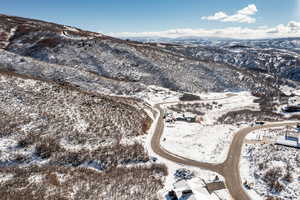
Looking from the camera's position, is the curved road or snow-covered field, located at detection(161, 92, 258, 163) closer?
the curved road

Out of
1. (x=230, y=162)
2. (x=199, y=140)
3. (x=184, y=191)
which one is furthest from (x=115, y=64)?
(x=184, y=191)

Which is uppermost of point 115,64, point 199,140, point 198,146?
point 115,64

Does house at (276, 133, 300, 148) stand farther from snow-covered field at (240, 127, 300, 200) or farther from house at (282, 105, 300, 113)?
house at (282, 105, 300, 113)

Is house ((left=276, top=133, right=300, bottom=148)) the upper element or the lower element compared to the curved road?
upper

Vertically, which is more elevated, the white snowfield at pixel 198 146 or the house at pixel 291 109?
the house at pixel 291 109

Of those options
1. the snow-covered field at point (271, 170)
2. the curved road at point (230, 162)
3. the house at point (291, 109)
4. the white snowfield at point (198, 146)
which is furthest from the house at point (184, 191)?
the house at point (291, 109)

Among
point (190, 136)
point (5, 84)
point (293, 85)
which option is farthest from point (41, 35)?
point (293, 85)

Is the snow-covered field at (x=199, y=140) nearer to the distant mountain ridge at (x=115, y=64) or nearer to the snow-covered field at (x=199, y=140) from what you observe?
the snow-covered field at (x=199, y=140)

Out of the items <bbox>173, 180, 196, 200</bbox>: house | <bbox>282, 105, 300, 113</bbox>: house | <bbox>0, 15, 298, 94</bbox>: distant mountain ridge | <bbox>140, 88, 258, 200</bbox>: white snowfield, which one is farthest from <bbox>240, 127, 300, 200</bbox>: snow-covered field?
<bbox>0, 15, 298, 94</bbox>: distant mountain ridge

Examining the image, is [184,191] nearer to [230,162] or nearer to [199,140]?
[230,162]
